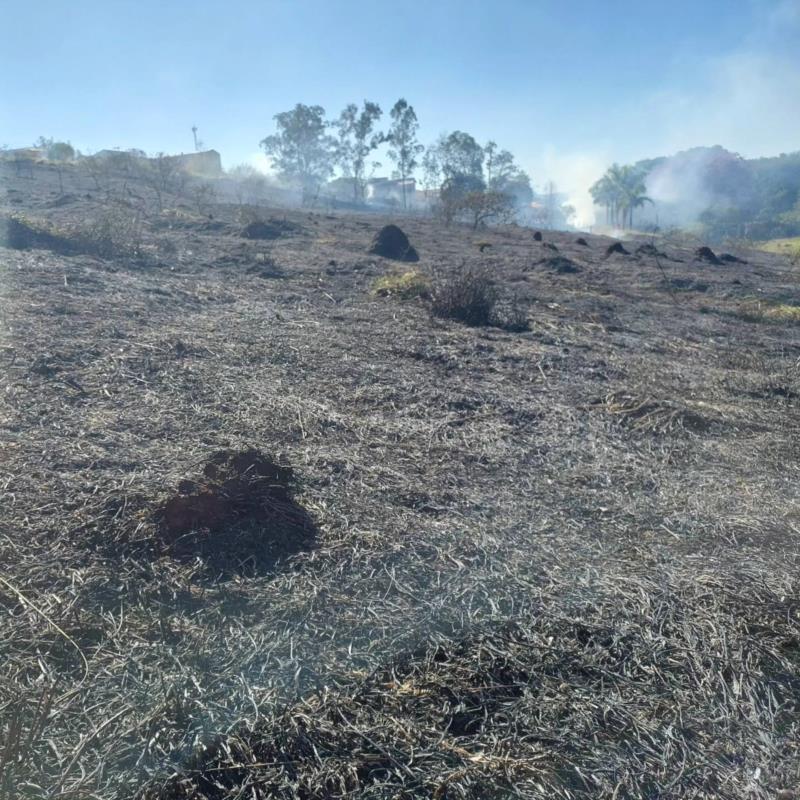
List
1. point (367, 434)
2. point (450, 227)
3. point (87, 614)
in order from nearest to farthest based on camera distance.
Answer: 1. point (87, 614)
2. point (367, 434)
3. point (450, 227)

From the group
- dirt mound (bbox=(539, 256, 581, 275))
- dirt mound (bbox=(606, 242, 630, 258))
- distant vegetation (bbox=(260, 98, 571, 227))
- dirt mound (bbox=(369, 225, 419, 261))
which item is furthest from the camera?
distant vegetation (bbox=(260, 98, 571, 227))

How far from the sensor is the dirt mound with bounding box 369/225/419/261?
15.1m

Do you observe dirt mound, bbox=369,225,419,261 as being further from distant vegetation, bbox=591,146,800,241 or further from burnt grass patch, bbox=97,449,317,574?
distant vegetation, bbox=591,146,800,241

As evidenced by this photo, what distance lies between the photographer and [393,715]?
234 centimetres

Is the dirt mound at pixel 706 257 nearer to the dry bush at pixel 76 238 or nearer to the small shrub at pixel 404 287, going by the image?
the small shrub at pixel 404 287

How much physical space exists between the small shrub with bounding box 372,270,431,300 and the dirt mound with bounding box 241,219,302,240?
6.74m

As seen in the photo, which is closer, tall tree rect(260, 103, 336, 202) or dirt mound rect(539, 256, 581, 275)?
dirt mound rect(539, 256, 581, 275)

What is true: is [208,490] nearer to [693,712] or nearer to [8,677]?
[8,677]

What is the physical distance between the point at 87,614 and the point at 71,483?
114cm

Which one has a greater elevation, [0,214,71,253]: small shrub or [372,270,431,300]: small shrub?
[0,214,71,253]: small shrub

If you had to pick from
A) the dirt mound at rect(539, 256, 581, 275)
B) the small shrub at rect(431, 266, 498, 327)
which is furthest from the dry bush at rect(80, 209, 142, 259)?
the dirt mound at rect(539, 256, 581, 275)

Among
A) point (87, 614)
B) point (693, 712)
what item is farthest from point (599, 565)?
point (87, 614)

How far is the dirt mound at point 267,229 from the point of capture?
16.7 metres

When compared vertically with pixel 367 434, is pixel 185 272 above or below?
above
